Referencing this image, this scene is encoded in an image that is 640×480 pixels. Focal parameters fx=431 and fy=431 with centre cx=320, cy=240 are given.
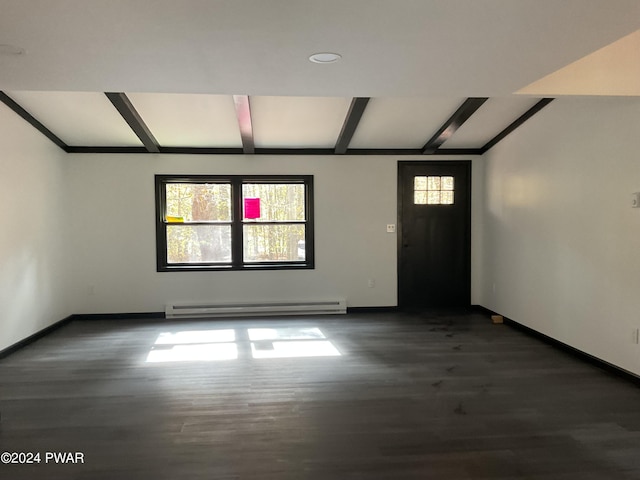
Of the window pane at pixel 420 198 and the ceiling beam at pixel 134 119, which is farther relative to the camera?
the window pane at pixel 420 198

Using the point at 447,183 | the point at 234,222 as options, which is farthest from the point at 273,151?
the point at 447,183

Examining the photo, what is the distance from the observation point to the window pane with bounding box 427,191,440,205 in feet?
20.7

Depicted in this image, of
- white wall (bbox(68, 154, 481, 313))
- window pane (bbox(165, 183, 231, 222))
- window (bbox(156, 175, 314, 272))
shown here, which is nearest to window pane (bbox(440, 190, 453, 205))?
white wall (bbox(68, 154, 481, 313))

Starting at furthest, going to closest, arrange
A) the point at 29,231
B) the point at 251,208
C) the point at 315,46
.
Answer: the point at 251,208
the point at 29,231
the point at 315,46

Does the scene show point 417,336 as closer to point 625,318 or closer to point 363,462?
point 625,318

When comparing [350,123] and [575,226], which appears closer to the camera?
[575,226]

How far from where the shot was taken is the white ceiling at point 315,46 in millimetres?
2107

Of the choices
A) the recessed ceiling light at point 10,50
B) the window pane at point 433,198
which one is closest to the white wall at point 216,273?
the window pane at point 433,198

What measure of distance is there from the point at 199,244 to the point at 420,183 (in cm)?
329

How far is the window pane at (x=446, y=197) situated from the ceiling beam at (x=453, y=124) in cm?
62

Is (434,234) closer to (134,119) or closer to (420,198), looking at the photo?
(420,198)

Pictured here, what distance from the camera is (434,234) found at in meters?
6.28

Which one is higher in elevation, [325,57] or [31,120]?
[31,120]

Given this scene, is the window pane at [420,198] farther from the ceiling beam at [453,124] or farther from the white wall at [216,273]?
the ceiling beam at [453,124]
